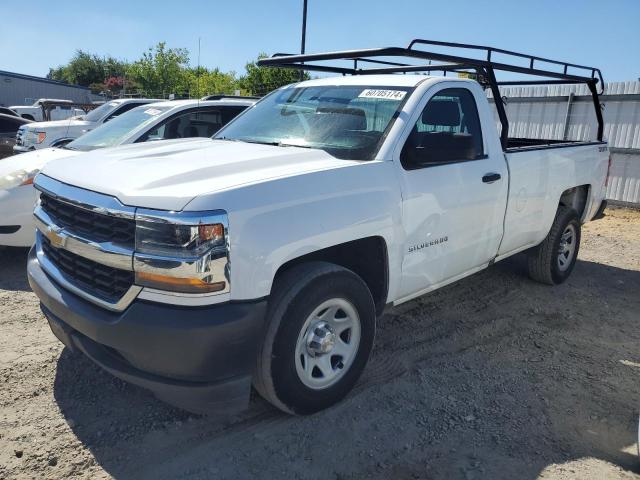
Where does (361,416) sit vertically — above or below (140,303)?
below

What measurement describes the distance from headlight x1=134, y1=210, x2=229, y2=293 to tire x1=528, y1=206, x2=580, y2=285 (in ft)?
13.3

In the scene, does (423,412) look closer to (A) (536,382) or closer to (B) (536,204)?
(A) (536,382)

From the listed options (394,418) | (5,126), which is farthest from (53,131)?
(394,418)

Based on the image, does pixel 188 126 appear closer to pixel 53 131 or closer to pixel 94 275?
pixel 94 275

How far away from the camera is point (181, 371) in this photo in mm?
2533

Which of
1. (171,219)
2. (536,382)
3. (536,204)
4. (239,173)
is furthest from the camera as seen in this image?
(536,204)

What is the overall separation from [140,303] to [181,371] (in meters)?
0.37

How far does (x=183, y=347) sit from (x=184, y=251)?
438 mm

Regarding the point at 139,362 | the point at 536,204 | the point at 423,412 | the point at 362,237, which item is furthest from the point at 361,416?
the point at 536,204

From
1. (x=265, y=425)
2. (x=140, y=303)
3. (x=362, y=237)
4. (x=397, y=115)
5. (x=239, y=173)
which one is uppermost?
(x=397, y=115)

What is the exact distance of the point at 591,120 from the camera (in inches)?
436

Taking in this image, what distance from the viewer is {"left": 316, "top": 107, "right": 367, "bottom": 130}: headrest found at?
12.0 ft

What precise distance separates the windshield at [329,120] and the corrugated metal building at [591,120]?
26.6ft

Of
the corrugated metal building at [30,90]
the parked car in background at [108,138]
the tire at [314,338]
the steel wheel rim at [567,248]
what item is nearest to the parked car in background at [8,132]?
the parked car in background at [108,138]
